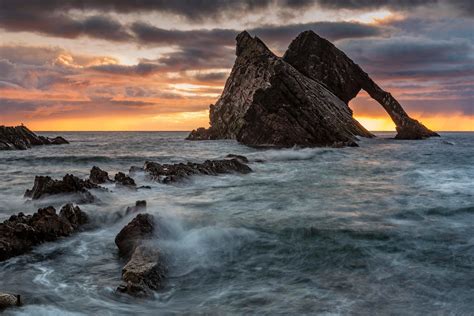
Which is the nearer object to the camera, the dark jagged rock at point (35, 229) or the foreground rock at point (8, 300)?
the foreground rock at point (8, 300)

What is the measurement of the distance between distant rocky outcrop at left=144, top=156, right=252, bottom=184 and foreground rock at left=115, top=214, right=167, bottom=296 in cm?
1101

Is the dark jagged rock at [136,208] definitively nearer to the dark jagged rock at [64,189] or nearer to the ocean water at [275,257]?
the ocean water at [275,257]

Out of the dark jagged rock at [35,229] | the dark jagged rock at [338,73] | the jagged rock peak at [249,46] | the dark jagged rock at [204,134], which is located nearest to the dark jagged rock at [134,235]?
the dark jagged rock at [35,229]

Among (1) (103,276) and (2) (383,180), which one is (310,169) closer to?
(2) (383,180)

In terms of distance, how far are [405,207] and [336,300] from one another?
9.23m

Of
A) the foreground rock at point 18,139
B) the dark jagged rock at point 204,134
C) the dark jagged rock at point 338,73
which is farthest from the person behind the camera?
the dark jagged rock at point 204,134

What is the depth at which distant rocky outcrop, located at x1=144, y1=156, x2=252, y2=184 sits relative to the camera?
73.3 ft

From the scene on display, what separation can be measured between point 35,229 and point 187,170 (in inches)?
522

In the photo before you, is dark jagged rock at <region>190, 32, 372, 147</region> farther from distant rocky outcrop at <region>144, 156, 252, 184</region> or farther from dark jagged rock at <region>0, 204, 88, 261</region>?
dark jagged rock at <region>0, 204, 88, 261</region>

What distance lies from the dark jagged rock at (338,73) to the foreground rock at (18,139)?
47.1 m

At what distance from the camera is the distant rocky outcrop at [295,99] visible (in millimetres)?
55375

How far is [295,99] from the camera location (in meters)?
56.4

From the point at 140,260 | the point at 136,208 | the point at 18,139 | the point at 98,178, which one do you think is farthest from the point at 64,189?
the point at 18,139

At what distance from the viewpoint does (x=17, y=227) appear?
34.7ft
